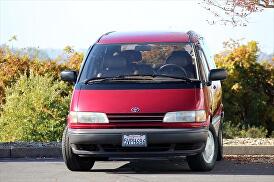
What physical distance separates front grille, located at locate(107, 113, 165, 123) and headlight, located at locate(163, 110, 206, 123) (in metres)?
0.10

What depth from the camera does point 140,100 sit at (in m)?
12.8

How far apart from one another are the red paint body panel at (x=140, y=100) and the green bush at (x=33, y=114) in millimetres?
6849

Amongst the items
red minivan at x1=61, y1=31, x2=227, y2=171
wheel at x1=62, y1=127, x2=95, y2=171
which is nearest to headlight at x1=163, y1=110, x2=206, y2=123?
red minivan at x1=61, y1=31, x2=227, y2=171

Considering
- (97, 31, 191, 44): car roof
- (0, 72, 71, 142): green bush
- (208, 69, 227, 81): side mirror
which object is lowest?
(0, 72, 71, 142): green bush

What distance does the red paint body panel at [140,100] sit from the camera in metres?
12.7

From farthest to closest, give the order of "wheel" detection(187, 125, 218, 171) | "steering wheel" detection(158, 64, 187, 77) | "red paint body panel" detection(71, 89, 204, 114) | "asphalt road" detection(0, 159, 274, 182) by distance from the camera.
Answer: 1. "steering wheel" detection(158, 64, 187, 77)
2. "wheel" detection(187, 125, 218, 171)
3. "red paint body panel" detection(71, 89, 204, 114)
4. "asphalt road" detection(0, 159, 274, 182)

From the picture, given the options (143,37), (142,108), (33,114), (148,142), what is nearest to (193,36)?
(143,37)

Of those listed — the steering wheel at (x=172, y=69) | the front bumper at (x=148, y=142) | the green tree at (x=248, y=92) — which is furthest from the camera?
the green tree at (x=248, y=92)

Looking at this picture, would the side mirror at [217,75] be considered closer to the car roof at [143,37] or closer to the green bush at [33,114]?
the car roof at [143,37]

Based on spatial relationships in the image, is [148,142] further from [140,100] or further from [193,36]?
[193,36]

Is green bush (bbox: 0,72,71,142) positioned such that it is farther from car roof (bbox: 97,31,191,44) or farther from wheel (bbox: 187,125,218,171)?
wheel (bbox: 187,125,218,171)

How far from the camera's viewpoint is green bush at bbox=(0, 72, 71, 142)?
19781 millimetres

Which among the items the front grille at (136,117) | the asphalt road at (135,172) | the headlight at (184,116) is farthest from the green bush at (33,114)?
the headlight at (184,116)

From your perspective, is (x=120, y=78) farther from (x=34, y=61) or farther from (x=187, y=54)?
(x=34, y=61)
